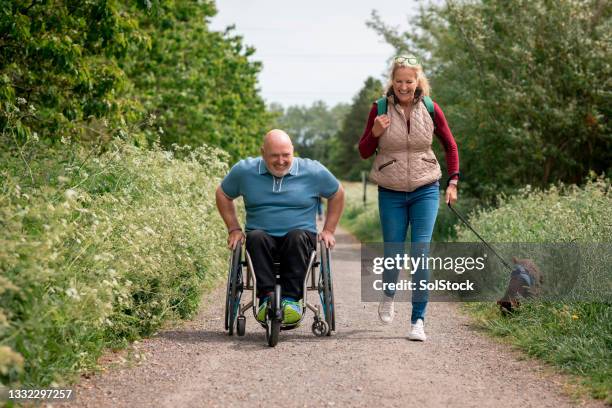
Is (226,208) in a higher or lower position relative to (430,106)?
lower

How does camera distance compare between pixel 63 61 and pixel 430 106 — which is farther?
pixel 63 61

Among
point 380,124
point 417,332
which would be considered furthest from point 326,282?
point 380,124

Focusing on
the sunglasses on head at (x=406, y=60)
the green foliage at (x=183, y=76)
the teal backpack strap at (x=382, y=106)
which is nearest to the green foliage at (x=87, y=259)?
the teal backpack strap at (x=382, y=106)

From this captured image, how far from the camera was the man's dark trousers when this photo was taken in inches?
243

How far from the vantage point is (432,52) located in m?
18.8

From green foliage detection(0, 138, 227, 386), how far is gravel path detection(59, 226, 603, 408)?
0.27 metres

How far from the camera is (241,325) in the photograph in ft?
21.1

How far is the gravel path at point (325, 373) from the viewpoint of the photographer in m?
4.64

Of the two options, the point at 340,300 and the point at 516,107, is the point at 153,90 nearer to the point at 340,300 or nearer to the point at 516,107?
the point at 516,107

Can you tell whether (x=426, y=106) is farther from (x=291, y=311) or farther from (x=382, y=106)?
(x=291, y=311)

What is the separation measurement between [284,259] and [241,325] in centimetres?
66

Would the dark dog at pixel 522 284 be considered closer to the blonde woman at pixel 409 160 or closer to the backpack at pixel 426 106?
the blonde woman at pixel 409 160

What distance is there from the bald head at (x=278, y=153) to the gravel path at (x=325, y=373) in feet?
4.34

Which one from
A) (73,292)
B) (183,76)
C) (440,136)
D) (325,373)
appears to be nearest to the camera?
(73,292)
